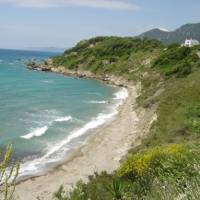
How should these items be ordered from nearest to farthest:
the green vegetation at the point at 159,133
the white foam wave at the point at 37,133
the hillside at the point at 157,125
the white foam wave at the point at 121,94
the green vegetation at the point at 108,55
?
the green vegetation at the point at 159,133 → the hillside at the point at 157,125 → the white foam wave at the point at 37,133 → the white foam wave at the point at 121,94 → the green vegetation at the point at 108,55

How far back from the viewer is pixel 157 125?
111 ft

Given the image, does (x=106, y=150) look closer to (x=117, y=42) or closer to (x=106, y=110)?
(x=106, y=110)

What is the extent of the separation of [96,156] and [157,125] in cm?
551

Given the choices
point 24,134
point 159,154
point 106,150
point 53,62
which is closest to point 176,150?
point 159,154

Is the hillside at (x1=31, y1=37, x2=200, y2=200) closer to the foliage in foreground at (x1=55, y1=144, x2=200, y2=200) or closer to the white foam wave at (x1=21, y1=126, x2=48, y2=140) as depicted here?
the foliage in foreground at (x1=55, y1=144, x2=200, y2=200)

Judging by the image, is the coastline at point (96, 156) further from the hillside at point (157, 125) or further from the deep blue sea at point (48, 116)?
the hillside at point (157, 125)

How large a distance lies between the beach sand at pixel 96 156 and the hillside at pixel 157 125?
5.41 ft

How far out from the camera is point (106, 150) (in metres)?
33.5

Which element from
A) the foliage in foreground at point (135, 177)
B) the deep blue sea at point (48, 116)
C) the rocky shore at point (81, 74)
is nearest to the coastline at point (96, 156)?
the deep blue sea at point (48, 116)

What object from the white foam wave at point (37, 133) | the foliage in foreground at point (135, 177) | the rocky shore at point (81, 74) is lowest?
the rocky shore at point (81, 74)

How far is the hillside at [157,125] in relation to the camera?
1180cm

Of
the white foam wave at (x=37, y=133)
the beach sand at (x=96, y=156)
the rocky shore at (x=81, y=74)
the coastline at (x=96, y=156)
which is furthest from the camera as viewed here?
the rocky shore at (x=81, y=74)

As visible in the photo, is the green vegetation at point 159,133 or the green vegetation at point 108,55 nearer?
the green vegetation at point 159,133

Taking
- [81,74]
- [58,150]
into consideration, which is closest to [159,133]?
[58,150]
